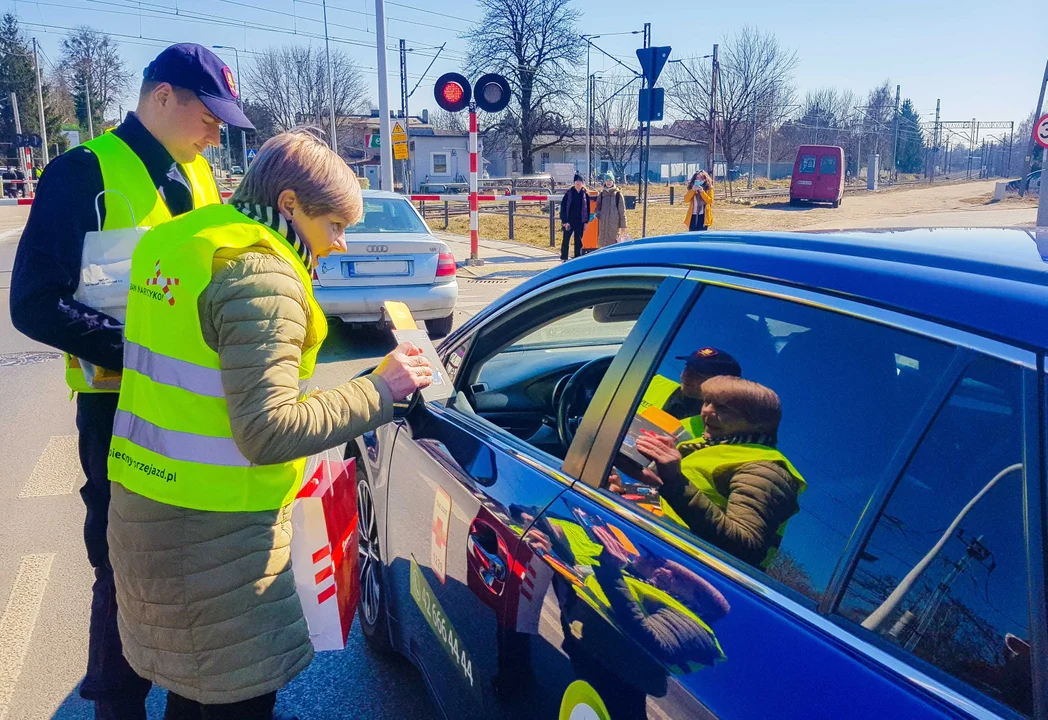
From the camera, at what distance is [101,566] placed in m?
2.38

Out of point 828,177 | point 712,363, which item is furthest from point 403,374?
point 828,177

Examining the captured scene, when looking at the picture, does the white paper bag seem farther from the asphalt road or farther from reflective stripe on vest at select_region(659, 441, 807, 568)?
reflective stripe on vest at select_region(659, 441, 807, 568)

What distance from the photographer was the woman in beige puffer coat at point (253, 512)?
5.40 feet

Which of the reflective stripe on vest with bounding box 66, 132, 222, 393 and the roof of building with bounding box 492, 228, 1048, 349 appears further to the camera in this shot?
the reflective stripe on vest with bounding box 66, 132, 222, 393

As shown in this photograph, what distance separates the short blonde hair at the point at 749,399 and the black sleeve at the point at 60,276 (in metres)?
1.59

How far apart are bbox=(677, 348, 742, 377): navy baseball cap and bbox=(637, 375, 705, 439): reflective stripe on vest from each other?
0.17ft

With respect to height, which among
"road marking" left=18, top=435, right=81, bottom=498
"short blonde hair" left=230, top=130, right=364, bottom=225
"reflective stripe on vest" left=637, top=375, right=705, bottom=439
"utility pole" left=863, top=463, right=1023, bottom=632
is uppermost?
"short blonde hair" left=230, top=130, right=364, bottom=225

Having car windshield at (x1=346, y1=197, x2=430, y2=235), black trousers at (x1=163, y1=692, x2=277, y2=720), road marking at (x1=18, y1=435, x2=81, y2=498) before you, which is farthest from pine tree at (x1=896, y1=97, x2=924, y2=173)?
black trousers at (x1=163, y1=692, x2=277, y2=720)

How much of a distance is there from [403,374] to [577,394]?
33.0 inches

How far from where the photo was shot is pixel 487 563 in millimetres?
1881

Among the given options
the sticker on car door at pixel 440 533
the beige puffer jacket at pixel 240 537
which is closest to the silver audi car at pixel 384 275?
the sticker on car door at pixel 440 533

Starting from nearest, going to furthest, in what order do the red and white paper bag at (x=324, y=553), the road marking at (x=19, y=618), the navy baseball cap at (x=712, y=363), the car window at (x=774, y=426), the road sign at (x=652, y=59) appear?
the car window at (x=774, y=426), the navy baseball cap at (x=712, y=363), the red and white paper bag at (x=324, y=553), the road marking at (x=19, y=618), the road sign at (x=652, y=59)

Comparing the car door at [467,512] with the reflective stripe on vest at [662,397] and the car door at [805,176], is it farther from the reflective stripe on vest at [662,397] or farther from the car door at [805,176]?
the car door at [805,176]

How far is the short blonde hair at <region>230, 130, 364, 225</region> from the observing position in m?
1.82
